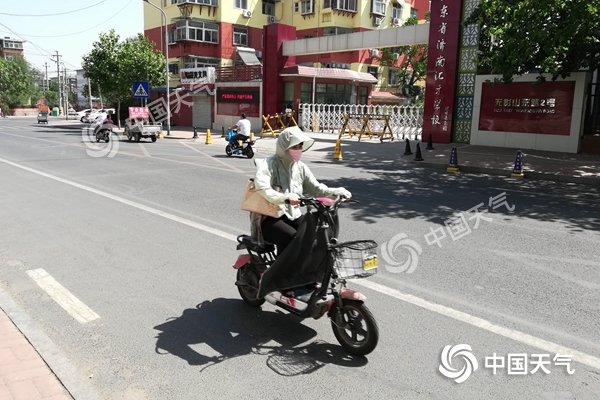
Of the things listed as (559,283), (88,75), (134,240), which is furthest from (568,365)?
(88,75)

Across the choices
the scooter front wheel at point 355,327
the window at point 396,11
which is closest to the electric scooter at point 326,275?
the scooter front wheel at point 355,327

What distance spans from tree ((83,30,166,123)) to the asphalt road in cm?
2548

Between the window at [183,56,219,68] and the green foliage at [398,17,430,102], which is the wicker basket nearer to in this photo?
the window at [183,56,219,68]

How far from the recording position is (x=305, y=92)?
101ft

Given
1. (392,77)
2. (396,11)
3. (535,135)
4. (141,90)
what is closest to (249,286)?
(535,135)

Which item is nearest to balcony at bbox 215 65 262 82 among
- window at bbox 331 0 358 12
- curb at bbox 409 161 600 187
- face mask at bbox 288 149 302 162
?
window at bbox 331 0 358 12

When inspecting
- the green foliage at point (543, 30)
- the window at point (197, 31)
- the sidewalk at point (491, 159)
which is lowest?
the sidewalk at point (491, 159)

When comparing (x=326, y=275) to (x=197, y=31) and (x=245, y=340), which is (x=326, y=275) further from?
(x=197, y=31)

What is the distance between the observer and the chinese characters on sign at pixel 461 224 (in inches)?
273

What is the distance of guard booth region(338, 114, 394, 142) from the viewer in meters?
23.8

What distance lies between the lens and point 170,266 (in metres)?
5.68

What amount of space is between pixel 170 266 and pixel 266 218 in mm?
2092

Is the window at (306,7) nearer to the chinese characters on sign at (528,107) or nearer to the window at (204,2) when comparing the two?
the window at (204,2)

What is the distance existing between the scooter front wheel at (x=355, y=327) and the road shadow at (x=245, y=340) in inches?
3.1
